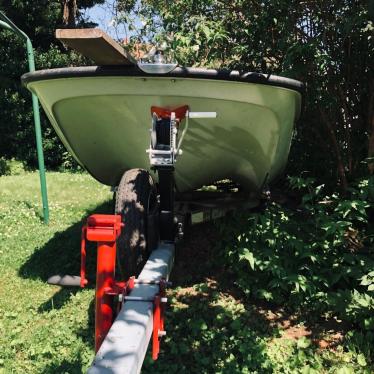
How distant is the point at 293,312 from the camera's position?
347cm

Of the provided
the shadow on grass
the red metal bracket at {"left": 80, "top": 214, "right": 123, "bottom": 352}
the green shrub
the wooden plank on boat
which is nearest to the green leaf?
the red metal bracket at {"left": 80, "top": 214, "right": 123, "bottom": 352}

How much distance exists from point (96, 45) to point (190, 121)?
1.02m

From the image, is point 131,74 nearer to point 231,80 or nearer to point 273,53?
point 231,80

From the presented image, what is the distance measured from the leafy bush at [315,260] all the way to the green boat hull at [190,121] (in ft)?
1.56

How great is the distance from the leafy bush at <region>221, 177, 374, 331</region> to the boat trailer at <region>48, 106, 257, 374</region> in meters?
0.61

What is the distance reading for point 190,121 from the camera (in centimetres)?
349

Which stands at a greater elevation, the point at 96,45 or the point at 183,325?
the point at 96,45

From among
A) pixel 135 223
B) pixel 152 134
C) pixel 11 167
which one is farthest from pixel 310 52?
pixel 11 167

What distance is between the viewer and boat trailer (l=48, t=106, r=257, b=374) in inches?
72.6

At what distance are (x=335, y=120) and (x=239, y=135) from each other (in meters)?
1.42

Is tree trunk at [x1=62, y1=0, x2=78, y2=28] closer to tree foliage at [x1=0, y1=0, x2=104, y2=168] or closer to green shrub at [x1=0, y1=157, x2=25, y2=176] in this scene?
tree foliage at [x1=0, y1=0, x2=104, y2=168]

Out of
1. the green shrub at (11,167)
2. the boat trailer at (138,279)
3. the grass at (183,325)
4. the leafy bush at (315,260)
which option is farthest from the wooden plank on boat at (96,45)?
the green shrub at (11,167)

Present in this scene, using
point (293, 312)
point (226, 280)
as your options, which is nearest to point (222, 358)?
point (293, 312)

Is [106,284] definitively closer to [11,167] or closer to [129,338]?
[129,338]
